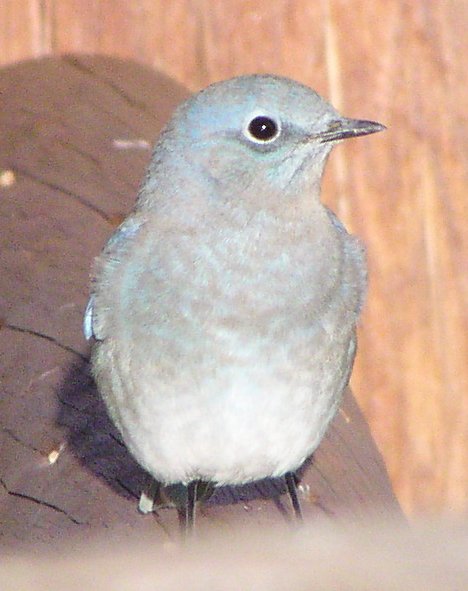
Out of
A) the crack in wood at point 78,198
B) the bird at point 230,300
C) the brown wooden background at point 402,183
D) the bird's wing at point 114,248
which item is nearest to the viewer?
the bird at point 230,300

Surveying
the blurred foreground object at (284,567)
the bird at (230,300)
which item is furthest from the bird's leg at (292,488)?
the blurred foreground object at (284,567)

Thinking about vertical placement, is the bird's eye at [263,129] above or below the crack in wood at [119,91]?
above

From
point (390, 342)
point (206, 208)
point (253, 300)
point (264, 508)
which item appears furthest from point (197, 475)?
point (390, 342)

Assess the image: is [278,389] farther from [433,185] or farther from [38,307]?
[433,185]

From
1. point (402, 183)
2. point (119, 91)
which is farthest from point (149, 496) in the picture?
point (402, 183)

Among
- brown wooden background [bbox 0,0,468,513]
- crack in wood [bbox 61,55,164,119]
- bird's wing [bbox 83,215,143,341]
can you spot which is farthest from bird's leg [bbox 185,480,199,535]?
brown wooden background [bbox 0,0,468,513]

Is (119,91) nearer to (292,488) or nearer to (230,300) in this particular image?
(230,300)

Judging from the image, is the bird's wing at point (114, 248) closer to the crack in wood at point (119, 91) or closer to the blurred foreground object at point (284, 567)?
the crack in wood at point (119, 91)

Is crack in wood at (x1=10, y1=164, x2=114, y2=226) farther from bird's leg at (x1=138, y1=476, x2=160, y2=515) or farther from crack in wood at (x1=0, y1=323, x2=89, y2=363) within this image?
bird's leg at (x1=138, y1=476, x2=160, y2=515)
